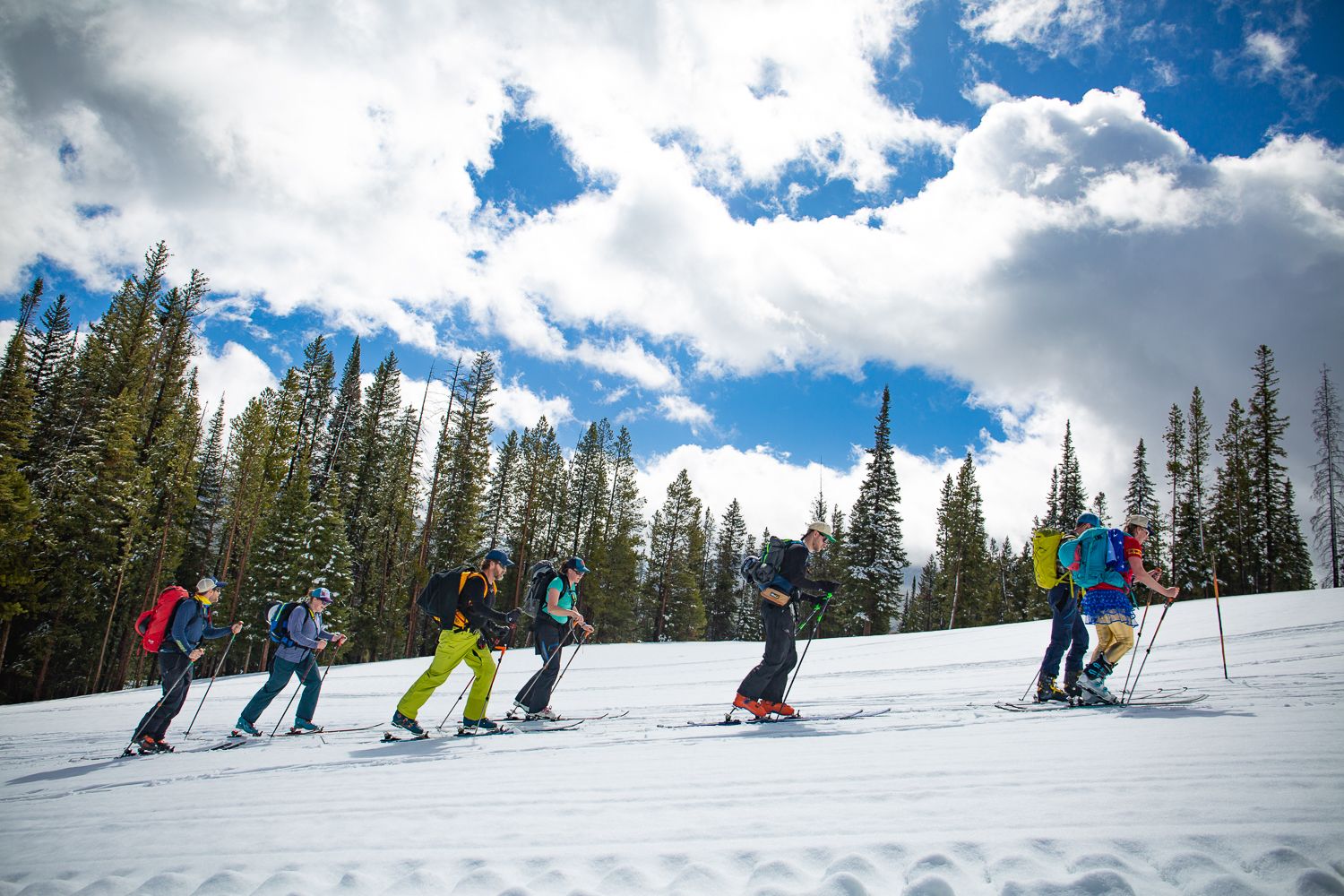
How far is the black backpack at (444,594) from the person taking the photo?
7.26 m

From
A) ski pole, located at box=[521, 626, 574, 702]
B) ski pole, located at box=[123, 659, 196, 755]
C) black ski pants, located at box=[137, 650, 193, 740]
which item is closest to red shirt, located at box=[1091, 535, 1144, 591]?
ski pole, located at box=[521, 626, 574, 702]

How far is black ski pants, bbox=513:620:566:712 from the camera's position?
851cm

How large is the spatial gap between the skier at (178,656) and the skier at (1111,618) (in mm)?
9601

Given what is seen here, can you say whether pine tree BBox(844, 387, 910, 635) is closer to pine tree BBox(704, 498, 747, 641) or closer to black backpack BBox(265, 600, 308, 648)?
pine tree BBox(704, 498, 747, 641)

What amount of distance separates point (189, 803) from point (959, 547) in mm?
47726

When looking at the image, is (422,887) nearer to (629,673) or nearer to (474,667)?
(474,667)

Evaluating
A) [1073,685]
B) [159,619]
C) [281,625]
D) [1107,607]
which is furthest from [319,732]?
[1107,607]

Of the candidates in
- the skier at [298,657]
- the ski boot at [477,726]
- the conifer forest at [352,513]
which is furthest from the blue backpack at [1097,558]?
the conifer forest at [352,513]

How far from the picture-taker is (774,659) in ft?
23.0

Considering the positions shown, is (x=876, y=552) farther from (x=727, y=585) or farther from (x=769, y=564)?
(x=769, y=564)

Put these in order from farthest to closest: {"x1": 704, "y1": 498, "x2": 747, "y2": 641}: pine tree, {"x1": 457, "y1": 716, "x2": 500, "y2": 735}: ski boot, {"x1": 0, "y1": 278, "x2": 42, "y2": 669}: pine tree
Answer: {"x1": 704, "y1": 498, "x2": 747, "y2": 641}: pine tree
{"x1": 0, "y1": 278, "x2": 42, "y2": 669}: pine tree
{"x1": 457, "y1": 716, "x2": 500, "y2": 735}: ski boot

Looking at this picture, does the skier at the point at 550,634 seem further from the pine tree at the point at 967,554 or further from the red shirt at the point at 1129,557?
the pine tree at the point at 967,554

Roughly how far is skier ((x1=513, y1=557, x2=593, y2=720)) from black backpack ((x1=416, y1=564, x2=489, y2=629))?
122 cm

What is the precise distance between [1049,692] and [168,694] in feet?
34.0
